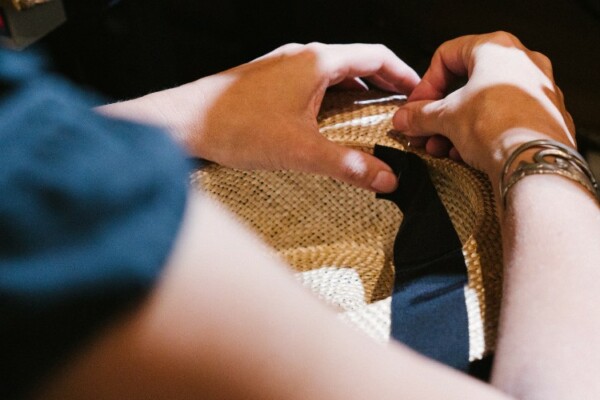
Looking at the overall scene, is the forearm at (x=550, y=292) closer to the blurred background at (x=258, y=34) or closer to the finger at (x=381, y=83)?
the finger at (x=381, y=83)

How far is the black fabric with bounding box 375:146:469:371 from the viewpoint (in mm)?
466

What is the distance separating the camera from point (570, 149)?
1.68 feet

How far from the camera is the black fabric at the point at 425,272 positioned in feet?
1.53

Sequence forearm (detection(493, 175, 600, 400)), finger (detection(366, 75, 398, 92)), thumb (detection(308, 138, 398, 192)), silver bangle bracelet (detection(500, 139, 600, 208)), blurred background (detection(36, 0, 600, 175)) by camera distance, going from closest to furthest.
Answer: forearm (detection(493, 175, 600, 400))
silver bangle bracelet (detection(500, 139, 600, 208))
thumb (detection(308, 138, 398, 192))
finger (detection(366, 75, 398, 92))
blurred background (detection(36, 0, 600, 175))

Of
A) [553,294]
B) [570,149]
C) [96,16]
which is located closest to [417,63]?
[96,16]

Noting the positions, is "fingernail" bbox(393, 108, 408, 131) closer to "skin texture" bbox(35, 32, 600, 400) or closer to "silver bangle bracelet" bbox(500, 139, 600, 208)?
"skin texture" bbox(35, 32, 600, 400)

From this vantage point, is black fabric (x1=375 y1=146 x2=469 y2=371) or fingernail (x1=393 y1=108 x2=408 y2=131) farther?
fingernail (x1=393 y1=108 x2=408 y2=131)

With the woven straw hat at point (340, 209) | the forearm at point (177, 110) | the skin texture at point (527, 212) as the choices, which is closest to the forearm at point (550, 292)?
the skin texture at point (527, 212)

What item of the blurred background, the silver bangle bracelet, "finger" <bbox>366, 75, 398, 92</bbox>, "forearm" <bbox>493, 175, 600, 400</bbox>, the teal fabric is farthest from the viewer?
the blurred background

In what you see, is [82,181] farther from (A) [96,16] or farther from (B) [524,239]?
(A) [96,16]

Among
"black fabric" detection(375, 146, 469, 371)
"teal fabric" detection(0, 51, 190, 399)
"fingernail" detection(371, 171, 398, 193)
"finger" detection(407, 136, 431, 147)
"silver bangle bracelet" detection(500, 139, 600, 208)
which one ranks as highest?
"teal fabric" detection(0, 51, 190, 399)

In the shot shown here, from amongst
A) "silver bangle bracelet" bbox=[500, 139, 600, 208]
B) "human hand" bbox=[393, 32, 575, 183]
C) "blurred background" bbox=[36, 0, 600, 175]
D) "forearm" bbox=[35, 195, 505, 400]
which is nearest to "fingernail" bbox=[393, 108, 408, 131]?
"human hand" bbox=[393, 32, 575, 183]

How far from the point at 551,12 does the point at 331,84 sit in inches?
49.7

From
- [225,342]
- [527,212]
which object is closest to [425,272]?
[527,212]
